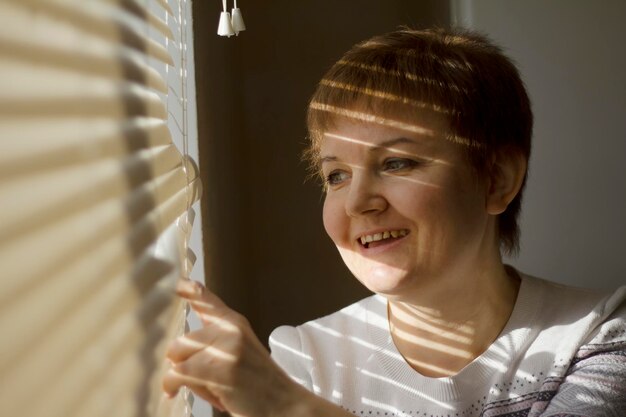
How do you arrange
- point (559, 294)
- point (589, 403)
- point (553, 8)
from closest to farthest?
point (589, 403), point (559, 294), point (553, 8)

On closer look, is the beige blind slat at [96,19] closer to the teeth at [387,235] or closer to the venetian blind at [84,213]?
the venetian blind at [84,213]

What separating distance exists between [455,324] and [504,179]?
28 centimetres

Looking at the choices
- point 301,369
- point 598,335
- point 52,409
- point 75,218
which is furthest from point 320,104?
point 52,409

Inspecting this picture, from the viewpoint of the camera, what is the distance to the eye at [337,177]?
1376 millimetres

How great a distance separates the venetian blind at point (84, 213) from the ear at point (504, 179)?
0.63m

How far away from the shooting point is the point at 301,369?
157cm

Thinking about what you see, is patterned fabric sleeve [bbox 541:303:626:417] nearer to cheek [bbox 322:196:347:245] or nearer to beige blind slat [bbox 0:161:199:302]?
cheek [bbox 322:196:347:245]

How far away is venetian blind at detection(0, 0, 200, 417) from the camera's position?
0.57 meters

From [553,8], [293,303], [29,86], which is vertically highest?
[553,8]

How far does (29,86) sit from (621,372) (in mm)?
1106

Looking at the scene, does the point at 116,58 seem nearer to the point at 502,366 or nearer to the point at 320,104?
the point at 320,104

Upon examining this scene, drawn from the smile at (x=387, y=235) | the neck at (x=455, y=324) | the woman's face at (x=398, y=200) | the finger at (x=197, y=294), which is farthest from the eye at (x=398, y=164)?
the finger at (x=197, y=294)

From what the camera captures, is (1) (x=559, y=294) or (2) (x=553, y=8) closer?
(1) (x=559, y=294)

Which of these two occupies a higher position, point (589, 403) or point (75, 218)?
point (75, 218)
